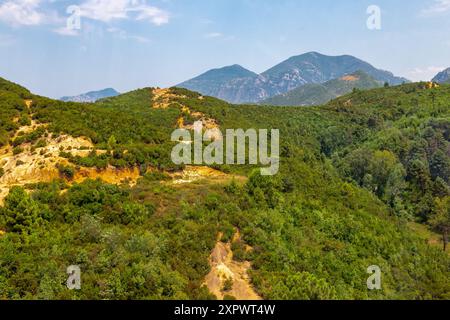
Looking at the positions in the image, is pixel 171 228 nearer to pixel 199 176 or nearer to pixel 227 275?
pixel 227 275

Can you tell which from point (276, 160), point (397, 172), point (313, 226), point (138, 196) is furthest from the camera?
point (397, 172)

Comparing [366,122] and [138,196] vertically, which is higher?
[366,122]

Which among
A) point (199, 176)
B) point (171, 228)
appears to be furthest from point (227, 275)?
point (199, 176)

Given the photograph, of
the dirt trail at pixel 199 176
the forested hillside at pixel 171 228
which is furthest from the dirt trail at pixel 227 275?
the dirt trail at pixel 199 176

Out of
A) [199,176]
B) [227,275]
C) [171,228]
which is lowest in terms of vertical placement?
[227,275]

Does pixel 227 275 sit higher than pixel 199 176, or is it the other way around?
pixel 199 176

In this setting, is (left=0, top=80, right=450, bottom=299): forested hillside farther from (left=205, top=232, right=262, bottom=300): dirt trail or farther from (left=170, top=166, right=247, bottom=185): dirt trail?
(left=170, top=166, right=247, bottom=185): dirt trail
